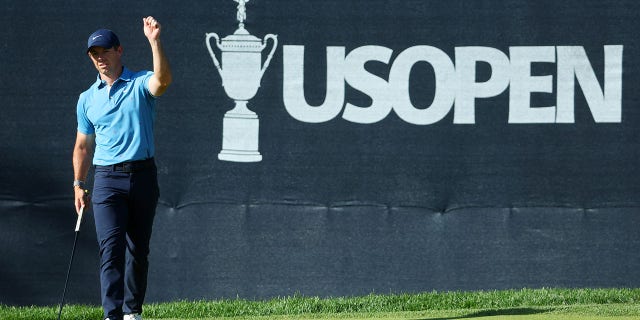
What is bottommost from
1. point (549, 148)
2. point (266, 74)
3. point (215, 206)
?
point (215, 206)

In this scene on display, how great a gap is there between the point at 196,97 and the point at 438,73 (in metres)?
1.54

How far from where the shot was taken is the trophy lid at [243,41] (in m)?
6.22

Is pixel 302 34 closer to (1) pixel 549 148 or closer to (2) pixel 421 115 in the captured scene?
(2) pixel 421 115

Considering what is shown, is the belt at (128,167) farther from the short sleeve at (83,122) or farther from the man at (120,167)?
the short sleeve at (83,122)

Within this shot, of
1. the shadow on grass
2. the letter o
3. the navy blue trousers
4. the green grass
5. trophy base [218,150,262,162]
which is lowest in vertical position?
the green grass

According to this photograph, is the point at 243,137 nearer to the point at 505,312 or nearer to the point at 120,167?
the point at 120,167

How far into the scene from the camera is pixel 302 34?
20.5 feet

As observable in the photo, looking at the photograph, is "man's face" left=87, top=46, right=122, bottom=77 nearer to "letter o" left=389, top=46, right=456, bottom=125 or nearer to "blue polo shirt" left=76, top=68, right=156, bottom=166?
"blue polo shirt" left=76, top=68, right=156, bottom=166

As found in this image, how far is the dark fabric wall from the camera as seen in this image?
6148 millimetres

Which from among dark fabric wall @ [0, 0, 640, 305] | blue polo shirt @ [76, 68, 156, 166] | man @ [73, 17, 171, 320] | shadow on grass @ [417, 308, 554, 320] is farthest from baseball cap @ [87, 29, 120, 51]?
shadow on grass @ [417, 308, 554, 320]

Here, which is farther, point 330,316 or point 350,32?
point 350,32

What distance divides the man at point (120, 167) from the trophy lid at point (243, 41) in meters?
1.50

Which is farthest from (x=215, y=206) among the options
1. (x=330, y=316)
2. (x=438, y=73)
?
(x=438, y=73)

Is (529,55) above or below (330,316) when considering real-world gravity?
above
